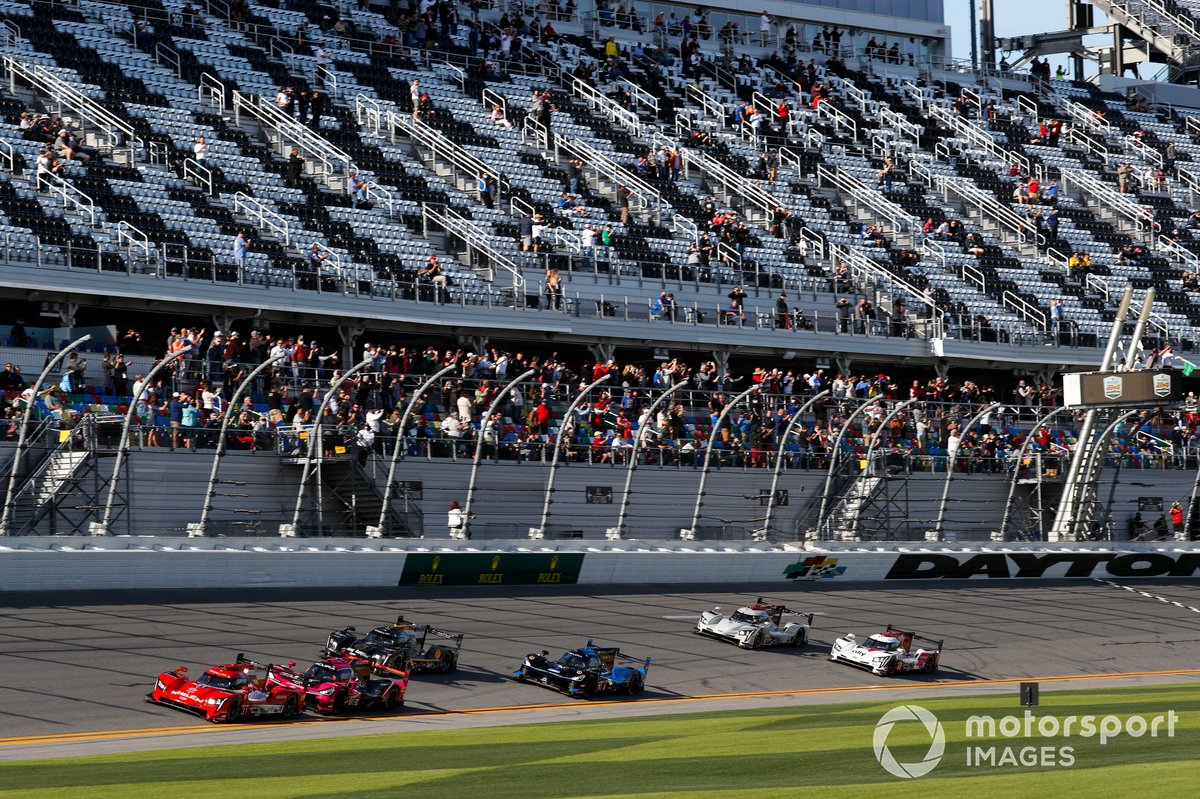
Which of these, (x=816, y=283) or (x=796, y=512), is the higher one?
(x=816, y=283)

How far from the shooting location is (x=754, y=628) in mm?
29266

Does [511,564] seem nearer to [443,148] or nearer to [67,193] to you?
[67,193]

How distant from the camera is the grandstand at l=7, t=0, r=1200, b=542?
32875 mm

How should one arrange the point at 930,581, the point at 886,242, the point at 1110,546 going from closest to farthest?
the point at 930,581 < the point at 1110,546 < the point at 886,242

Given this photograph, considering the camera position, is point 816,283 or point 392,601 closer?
point 392,601

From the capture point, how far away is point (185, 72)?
45281mm

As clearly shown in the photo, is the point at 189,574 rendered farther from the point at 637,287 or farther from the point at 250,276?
the point at 637,287

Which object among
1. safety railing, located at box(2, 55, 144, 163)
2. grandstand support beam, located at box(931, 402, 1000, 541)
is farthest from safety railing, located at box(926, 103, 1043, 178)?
safety railing, located at box(2, 55, 144, 163)

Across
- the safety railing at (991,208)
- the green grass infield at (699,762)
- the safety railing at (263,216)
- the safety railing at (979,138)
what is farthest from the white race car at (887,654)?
the safety railing at (979,138)

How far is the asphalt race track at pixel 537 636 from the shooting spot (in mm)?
22781

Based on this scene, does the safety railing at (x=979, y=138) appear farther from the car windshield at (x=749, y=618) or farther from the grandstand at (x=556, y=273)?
the car windshield at (x=749, y=618)

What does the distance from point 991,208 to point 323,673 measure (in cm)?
3788

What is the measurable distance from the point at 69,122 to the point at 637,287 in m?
14.0

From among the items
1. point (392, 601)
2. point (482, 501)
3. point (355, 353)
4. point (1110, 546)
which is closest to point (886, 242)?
point (1110, 546)
